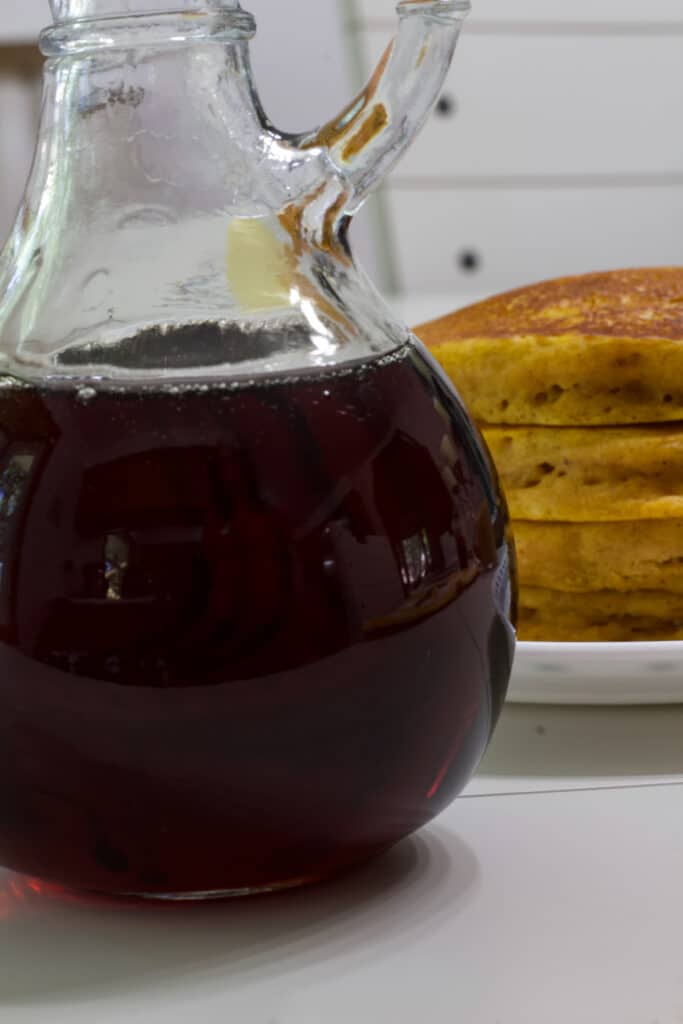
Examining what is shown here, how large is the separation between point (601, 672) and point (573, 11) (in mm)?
2822

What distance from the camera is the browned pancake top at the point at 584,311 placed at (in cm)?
73

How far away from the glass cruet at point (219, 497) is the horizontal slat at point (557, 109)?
2751 mm

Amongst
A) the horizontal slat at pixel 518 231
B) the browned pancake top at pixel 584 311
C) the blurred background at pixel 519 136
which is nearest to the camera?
the browned pancake top at pixel 584 311

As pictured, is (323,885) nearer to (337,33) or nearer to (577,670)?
(577,670)

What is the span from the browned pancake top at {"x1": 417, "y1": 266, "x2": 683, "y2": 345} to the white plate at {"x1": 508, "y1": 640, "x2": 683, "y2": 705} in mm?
166

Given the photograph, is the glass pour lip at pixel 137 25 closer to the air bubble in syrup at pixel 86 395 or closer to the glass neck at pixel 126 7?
the glass neck at pixel 126 7

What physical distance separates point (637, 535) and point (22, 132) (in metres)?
1.87

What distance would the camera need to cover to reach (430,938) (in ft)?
1.57

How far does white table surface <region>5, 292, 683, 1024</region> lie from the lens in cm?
44

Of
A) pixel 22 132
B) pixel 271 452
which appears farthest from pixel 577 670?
pixel 22 132

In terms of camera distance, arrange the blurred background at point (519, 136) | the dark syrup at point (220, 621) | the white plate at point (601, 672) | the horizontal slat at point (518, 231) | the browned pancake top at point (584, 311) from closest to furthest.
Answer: the dark syrup at point (220, 621)
the white plate at point (601, 672)
the browned pancake top at point (584, 311)
the blurred background at point (519, 136)
the horizontal slat at point (518, 231)

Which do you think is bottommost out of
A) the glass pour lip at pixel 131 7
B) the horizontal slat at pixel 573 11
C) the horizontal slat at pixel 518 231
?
the horizontal slat at pixel 518 231

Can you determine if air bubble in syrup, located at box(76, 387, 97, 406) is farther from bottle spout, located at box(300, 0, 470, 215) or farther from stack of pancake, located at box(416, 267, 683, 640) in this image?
stack of pancake, located at box(416, 267, 683, 640)

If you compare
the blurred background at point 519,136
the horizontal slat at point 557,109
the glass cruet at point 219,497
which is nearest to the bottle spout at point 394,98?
the glass cruet at point 219,497
